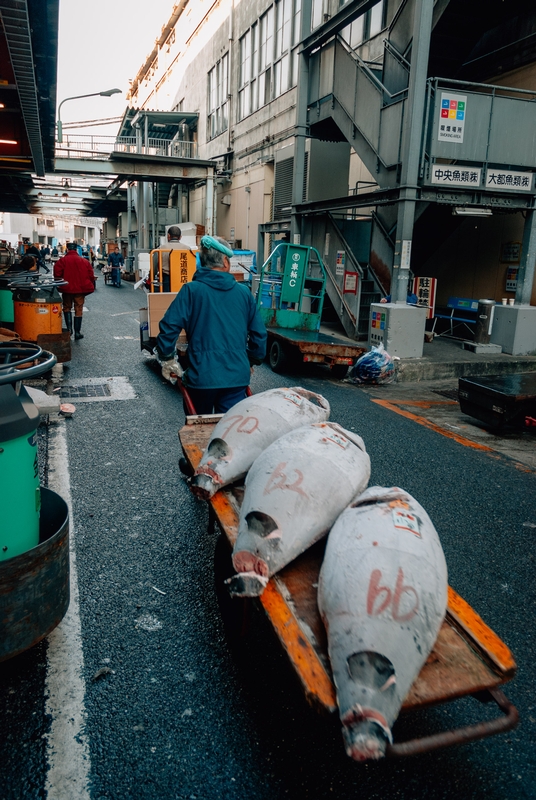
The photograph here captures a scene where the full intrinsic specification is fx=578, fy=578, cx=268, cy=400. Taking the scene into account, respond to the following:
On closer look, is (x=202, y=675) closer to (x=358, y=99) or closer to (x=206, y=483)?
(x=206, y=483)

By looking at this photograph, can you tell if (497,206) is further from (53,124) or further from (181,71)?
(181,71)

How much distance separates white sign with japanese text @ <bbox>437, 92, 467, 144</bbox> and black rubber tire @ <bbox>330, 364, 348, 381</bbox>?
14.6ft

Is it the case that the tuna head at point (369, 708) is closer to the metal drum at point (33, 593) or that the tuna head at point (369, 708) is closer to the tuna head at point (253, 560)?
the tuna head at point (253, 560)

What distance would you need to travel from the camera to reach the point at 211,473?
2.93 metres

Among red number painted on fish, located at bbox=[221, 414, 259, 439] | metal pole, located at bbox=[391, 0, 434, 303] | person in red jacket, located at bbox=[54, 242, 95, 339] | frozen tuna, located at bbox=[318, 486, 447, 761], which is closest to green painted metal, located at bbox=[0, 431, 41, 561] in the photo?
red number painted on fish, located at bbox=[221, 414, 259, 439]

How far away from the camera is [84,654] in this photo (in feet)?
9.26

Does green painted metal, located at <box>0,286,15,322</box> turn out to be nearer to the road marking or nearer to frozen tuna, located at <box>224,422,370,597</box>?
the road marking

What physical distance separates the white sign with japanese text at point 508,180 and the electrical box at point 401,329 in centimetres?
277

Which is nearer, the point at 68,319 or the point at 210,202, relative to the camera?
the point at 68,319

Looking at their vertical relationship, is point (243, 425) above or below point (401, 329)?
above

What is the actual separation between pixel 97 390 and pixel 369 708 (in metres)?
7.14

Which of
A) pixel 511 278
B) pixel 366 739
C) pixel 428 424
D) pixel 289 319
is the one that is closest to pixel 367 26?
pixel 511 278

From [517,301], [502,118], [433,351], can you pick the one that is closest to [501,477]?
[433,351]

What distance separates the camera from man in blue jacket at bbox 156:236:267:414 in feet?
13.6
